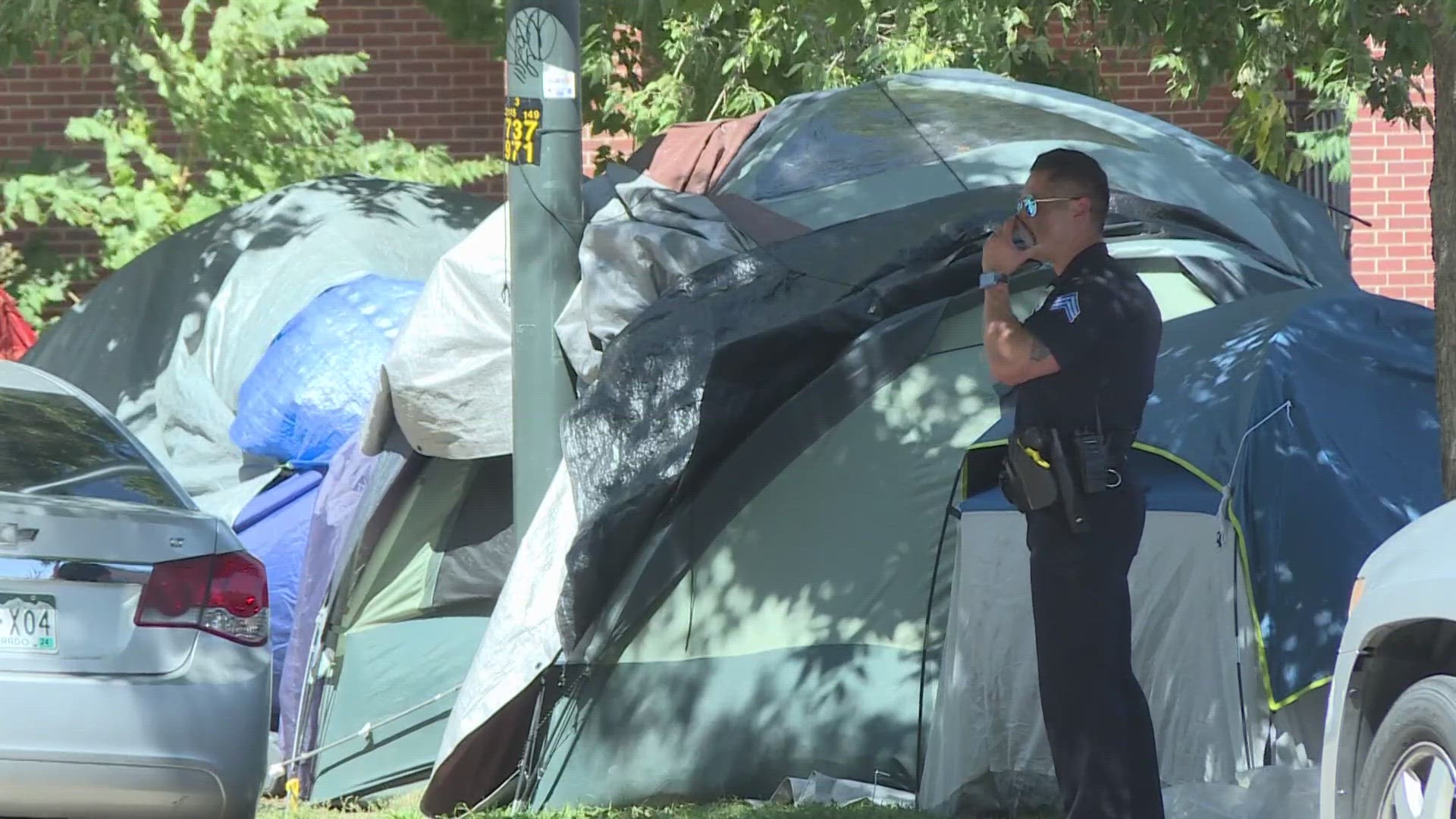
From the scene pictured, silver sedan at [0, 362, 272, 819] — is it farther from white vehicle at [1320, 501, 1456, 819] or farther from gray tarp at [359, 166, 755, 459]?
white vehicle at [1320, 501, 1456, 819]

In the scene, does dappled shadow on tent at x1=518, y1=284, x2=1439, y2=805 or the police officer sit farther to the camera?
dappled shadow on tent at x1=518, y1=284, x2=1439, y2=805

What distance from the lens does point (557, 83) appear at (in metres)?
6.20

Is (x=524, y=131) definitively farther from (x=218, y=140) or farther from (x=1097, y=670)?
(x=218, y=140)

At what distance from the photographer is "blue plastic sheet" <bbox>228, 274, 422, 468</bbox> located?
7.88 meters

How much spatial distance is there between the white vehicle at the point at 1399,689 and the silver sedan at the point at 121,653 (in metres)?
2.60

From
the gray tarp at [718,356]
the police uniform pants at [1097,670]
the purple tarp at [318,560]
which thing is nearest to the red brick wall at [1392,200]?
the gray tarp at [718,356]

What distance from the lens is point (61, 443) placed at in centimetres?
514

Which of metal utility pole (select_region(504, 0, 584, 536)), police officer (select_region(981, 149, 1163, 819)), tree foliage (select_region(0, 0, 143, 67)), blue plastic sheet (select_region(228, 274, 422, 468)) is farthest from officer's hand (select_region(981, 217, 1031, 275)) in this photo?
blue plastic sheet (select_region(228, 274, 422, 468))

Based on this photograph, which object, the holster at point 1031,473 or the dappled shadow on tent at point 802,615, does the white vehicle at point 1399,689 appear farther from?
the dappled shadow on tent at point 802,615

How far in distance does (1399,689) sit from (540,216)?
3327mm

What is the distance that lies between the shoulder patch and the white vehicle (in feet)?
3.70

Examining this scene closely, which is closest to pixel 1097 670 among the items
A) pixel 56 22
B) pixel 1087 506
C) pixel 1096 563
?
pixel 1096 563

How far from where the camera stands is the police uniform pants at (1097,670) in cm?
473

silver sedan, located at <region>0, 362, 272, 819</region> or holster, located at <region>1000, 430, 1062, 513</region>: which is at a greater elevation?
holster, located at <region>1000, 430, 1062, 513</region>
